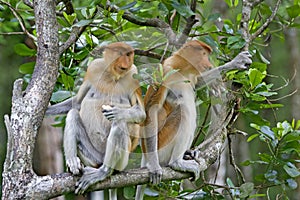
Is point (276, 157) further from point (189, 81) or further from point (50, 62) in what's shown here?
point (50, 62)

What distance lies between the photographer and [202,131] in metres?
3.88

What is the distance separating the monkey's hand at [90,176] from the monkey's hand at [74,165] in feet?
0.14

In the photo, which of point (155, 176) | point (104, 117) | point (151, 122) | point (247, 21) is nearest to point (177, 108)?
point (151, 122)

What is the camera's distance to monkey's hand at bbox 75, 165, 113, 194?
2.97 metres

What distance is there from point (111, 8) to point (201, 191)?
144 cm

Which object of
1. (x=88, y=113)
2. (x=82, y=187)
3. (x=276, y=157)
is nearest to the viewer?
(x=82, y=187)

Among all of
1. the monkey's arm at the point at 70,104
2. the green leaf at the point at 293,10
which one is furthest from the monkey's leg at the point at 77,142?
the green leaf at the point at 293,10

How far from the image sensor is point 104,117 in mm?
3434

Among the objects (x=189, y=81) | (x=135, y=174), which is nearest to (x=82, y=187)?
(x=135, y=174)

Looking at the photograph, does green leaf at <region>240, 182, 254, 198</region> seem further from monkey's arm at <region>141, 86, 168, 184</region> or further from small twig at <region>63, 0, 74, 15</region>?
small twig at <region>63, 0, 74, 15</region>

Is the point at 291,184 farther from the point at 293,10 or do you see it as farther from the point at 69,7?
the point at 69,7

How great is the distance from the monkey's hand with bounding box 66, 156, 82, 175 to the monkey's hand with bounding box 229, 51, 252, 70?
1.19m

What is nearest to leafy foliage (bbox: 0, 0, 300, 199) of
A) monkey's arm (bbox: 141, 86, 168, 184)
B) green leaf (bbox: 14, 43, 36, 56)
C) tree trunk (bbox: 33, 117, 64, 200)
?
green leaf (bbox: 14, 43, 36, 56)

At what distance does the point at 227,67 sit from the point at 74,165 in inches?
47.6
